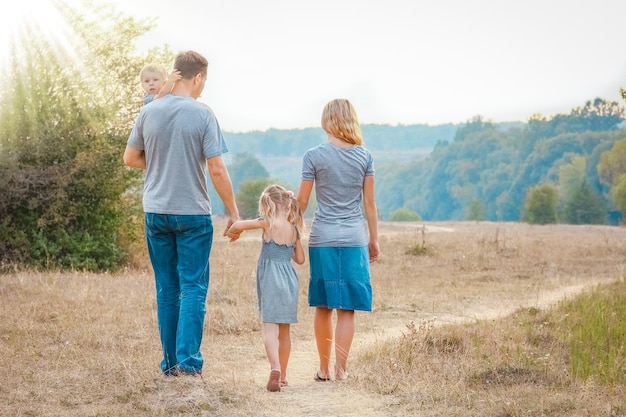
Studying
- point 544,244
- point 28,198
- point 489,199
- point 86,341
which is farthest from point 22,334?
point 489,199

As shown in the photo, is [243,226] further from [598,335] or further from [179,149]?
[598,335]

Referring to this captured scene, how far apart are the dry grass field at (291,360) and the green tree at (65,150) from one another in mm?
1969

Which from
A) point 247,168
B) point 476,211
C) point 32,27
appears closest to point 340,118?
point 32,27

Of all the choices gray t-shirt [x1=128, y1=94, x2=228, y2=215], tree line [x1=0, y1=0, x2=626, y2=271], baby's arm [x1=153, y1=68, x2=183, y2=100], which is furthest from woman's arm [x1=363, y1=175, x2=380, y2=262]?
tree line [x1=0, y1=0, x2=626, y2=271]

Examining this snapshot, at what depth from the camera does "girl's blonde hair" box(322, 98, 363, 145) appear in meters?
7.18

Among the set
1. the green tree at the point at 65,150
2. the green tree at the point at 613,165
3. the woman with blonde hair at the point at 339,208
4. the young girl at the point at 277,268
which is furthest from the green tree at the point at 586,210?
the young girl at the point at 277,268

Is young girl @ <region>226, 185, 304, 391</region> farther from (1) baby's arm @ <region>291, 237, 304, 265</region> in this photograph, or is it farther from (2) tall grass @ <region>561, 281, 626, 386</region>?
(2) tall grass @ <region>561, 281, 626, 386</region>

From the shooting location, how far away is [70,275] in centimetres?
1593

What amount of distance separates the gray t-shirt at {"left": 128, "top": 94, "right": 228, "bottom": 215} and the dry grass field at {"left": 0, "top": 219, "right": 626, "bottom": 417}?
1445 mm

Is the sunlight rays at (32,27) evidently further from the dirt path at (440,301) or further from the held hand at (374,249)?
the held hand at (374,249)

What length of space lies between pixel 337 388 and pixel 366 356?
52.3 inches

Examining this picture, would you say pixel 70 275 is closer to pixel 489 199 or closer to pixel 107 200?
pixel 107 200

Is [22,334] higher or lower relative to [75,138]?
lower

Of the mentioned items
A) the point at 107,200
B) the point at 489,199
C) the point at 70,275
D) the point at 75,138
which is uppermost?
the point at 75,138
